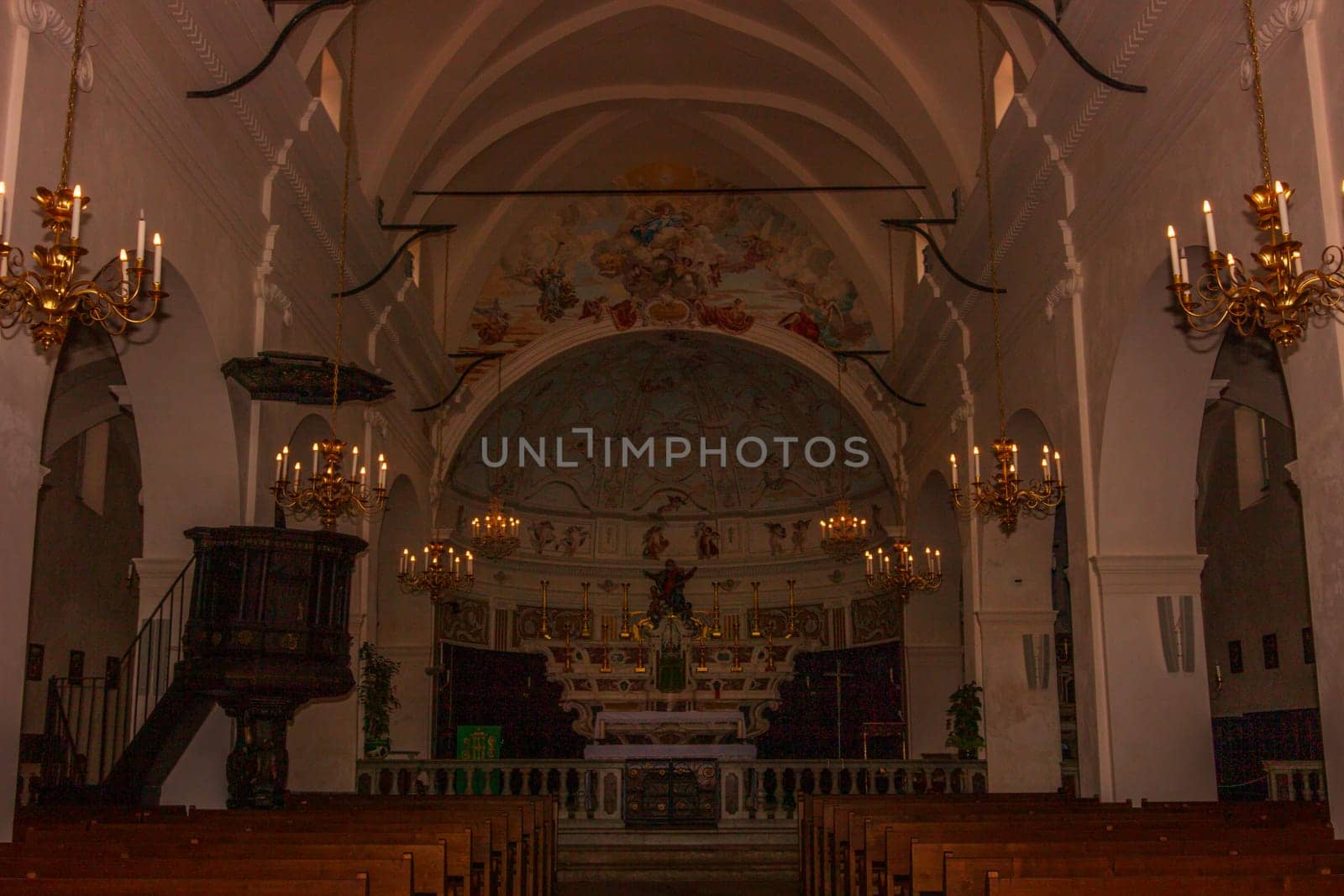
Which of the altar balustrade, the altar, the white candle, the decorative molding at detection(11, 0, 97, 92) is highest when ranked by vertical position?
the decorative molding at detection(11, 0, 97, 92)

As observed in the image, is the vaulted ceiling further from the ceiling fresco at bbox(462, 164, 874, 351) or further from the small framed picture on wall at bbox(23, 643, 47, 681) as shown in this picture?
the small framed picture on wall at bbox(23, 643, 47, 681)

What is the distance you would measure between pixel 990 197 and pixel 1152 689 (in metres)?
4.56

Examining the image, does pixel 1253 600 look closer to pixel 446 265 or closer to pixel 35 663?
pixel 446 265

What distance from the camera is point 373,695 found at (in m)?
14.9

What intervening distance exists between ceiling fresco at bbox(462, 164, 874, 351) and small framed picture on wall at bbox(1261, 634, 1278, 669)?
7.38 meters

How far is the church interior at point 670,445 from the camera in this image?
6531 millimetres

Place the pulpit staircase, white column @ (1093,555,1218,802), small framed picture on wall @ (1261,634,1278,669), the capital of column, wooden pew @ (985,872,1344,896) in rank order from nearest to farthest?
wooden pew @ (985,872,1344,896)
the pulpit staircase
white column @ (1093,555,1218,802)
the capital of column
small framed picture on wall @ (1261,634,1278,669)

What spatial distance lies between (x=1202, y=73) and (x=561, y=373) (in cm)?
1474

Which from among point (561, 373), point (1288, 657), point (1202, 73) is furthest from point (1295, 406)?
point (561, 373)

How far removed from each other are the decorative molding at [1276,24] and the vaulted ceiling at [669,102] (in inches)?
145

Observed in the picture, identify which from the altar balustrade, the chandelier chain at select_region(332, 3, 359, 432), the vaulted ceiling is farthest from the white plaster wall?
the vaulted ceiling

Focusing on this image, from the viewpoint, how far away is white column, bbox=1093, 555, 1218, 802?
9.66m

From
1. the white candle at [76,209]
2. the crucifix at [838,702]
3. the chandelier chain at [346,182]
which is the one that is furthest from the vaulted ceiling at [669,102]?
the white candle at [76,209]

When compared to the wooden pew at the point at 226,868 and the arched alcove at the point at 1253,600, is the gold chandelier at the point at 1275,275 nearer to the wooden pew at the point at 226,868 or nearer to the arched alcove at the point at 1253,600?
the wooden pew at the point at 226,868
